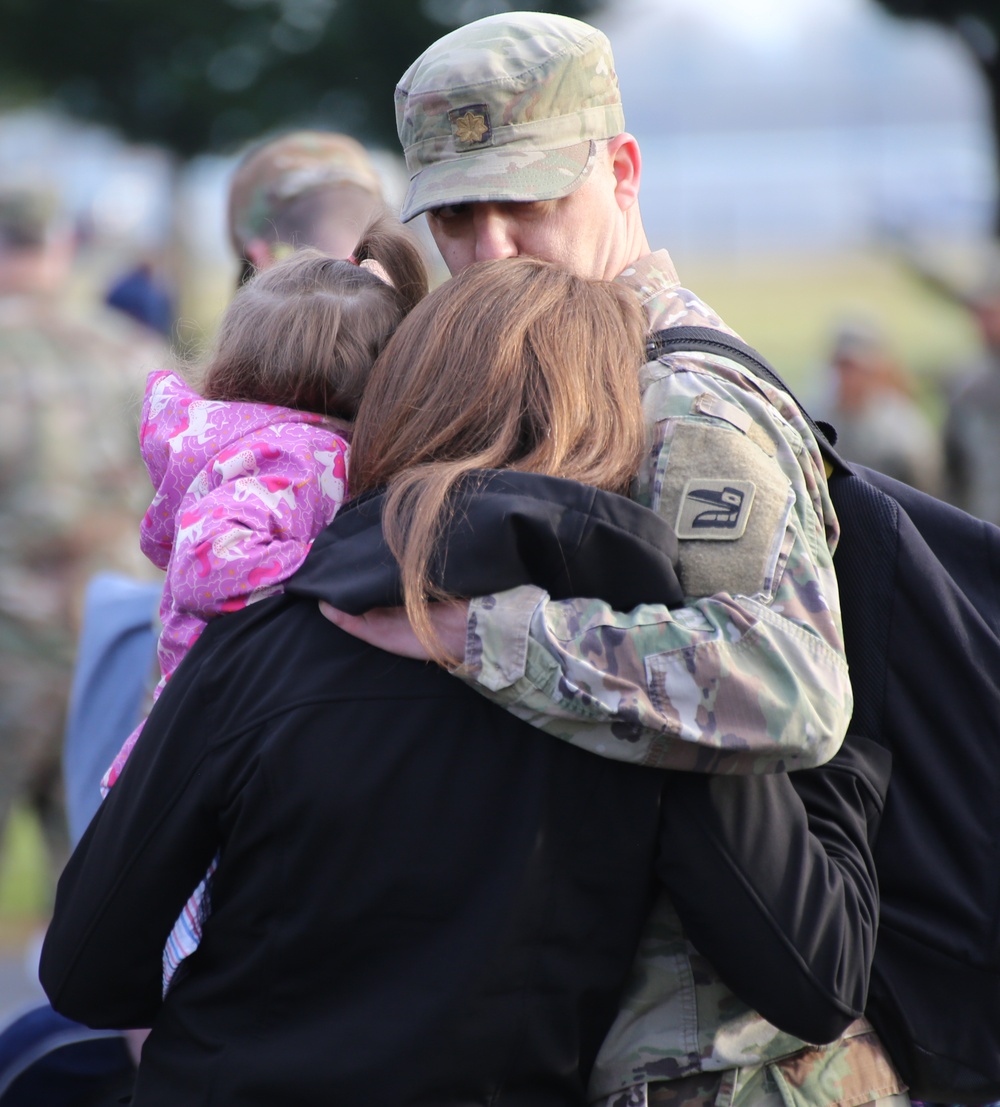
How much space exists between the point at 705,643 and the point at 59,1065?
155cm

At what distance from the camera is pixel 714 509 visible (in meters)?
1.56

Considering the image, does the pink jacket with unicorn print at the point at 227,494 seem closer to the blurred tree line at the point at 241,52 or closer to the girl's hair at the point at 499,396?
the girl's hair at the point at 499,396

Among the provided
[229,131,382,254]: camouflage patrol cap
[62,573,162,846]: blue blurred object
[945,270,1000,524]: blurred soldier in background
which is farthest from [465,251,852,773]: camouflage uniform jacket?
[945,270,1000,524]: blurred soldier in background

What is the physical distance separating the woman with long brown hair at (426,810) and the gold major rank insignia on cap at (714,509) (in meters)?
0.04

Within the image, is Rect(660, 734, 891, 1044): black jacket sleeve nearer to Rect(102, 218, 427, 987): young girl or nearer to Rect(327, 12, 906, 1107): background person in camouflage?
Rect(327, 12, 906, 1107): background person in camouflage

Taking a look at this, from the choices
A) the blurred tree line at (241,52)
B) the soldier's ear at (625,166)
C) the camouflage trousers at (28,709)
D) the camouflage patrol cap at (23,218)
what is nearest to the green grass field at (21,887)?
the camouflage trousers at (28,709)

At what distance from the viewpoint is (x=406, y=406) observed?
163 centimetres

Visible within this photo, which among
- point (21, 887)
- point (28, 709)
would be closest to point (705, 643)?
point (28, 709)

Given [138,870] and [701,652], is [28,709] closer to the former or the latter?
[138,870]

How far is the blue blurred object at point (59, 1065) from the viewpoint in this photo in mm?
2396

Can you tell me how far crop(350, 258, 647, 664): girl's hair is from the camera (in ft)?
5.17

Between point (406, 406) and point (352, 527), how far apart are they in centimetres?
15

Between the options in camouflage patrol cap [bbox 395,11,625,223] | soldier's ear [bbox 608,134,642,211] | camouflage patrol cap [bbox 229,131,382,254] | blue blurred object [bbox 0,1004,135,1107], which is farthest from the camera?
camouflage patrol cap [bbox 229,131,382,254]

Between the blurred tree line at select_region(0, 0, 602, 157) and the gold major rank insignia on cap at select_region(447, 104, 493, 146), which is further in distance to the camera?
the blurred tree line at select_region(0, 0, 602, 157)
